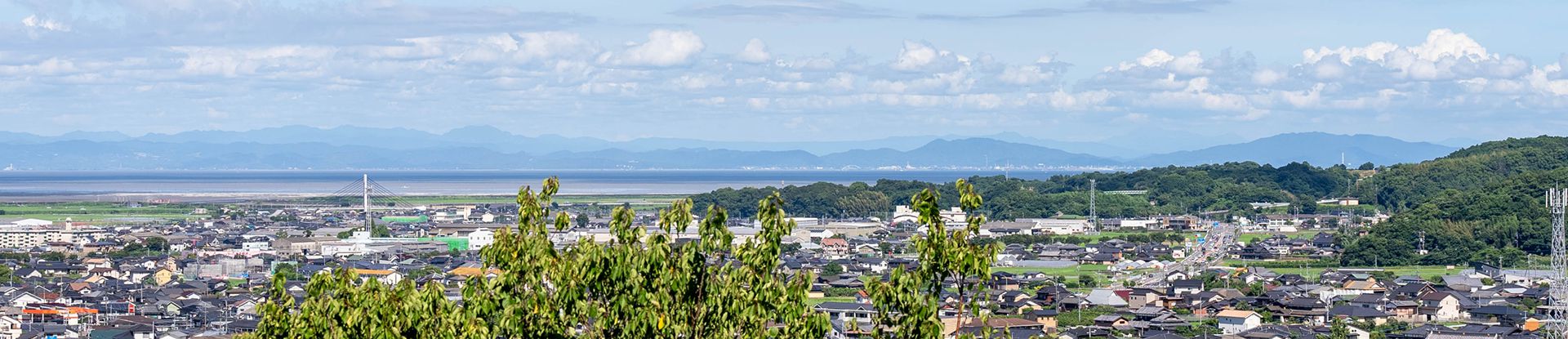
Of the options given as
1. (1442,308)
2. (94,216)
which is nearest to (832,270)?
(1442,308)

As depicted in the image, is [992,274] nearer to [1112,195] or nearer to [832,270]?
[832,270]

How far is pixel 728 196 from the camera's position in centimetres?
6556

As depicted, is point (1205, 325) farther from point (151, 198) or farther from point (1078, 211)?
point (151, 198)

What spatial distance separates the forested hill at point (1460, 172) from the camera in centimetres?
5953

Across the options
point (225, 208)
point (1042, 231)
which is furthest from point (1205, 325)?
point (225, 208)

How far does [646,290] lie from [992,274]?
6572mm

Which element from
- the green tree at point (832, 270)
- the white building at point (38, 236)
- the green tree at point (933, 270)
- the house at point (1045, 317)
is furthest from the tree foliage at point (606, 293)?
the white building at point (38, 236)

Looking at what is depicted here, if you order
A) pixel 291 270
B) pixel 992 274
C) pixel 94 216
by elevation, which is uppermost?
pixel 992 274

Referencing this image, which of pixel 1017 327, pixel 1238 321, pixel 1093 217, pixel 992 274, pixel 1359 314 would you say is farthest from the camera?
pixel 1093 217

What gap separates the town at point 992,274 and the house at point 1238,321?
42 mm

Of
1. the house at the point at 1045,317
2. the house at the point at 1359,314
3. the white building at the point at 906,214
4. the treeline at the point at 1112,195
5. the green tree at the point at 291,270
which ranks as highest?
the treeline at the point at 1112,195

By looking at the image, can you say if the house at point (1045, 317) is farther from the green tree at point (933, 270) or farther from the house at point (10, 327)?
the green tree at point (933, 270)

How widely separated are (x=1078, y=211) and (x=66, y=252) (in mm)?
31678

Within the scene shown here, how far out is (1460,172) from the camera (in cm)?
6128
